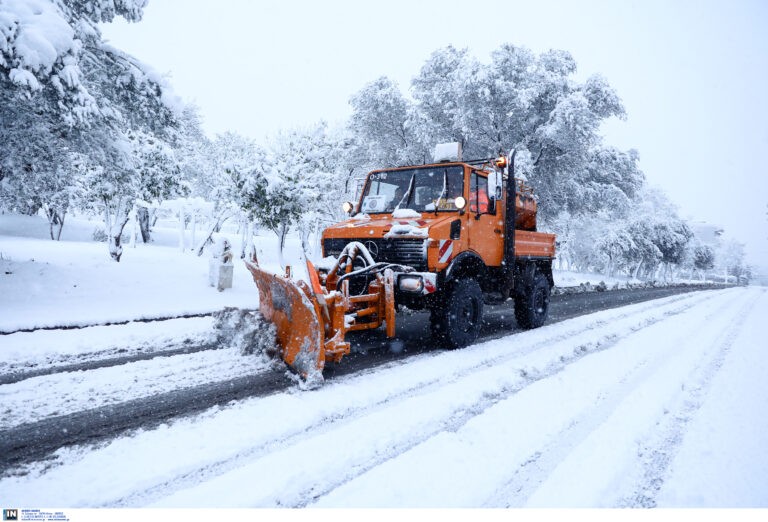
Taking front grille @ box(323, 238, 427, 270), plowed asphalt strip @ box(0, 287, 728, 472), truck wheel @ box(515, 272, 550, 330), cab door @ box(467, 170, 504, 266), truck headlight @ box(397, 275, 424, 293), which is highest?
cab door @ box(467, 170, 504, 266)

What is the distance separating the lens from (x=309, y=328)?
3.94 metres

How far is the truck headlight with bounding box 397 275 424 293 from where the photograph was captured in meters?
4.70

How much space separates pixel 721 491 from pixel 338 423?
2.38m

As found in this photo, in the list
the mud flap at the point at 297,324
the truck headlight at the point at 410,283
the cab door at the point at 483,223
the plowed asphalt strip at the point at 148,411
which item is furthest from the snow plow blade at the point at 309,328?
the cab door at the point at 483,223

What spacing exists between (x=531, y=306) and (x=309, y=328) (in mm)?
4718

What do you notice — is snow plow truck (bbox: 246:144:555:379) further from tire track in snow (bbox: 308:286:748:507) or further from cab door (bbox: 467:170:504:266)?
tire track in snow (bbox: 308:286:748:507)

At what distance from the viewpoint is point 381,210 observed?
241 inches

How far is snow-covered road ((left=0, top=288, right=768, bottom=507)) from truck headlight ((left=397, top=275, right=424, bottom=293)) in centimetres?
87

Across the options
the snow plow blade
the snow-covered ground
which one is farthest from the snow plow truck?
the snow-covered ground

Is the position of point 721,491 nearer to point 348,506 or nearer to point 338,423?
point 348,506

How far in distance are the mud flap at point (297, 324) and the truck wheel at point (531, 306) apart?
14.3 ft

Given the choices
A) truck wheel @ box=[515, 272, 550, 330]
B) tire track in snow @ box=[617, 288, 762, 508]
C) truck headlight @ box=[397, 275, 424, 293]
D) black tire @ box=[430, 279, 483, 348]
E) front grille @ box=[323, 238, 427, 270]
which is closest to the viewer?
tire track in snow @ box=[617, 288, 762, 508]

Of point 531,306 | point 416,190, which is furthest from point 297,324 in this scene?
point 531,306

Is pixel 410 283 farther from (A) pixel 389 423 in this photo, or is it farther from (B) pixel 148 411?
(B) pixel 148 411
